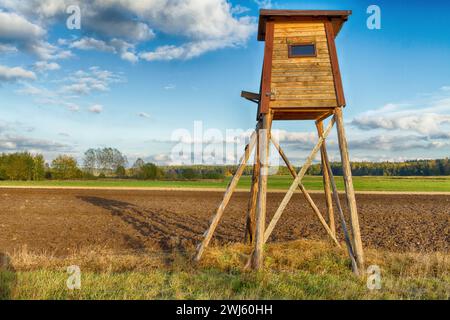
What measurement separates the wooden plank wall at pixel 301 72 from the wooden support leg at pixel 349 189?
2.05 ft

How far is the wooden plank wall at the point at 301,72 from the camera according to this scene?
Result: 9742mm

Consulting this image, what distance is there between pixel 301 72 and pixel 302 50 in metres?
0.69

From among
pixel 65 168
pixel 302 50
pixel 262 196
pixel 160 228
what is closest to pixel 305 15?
pixel 302 50

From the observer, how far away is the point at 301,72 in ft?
32.4

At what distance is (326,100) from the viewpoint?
9.71m

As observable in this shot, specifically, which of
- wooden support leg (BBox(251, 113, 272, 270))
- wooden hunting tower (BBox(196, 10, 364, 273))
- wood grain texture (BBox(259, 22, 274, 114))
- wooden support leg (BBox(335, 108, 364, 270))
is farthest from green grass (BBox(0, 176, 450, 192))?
wood grain texture (BBox(259, 22, 274, 114))

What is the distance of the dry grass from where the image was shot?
21.9 feet

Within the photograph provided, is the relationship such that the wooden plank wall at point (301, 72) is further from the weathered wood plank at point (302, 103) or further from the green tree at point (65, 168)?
the green tree at point (65, 168)

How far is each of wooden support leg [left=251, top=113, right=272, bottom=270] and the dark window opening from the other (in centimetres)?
198

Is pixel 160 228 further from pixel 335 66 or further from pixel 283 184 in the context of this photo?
pixel 283 184

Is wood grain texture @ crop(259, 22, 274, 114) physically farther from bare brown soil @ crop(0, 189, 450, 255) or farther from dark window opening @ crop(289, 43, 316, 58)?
bare brown soil @ crop(0, 189, 450, 255)

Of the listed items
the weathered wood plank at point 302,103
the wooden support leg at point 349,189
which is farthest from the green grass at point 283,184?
the weathered wood plank at point 302,103
